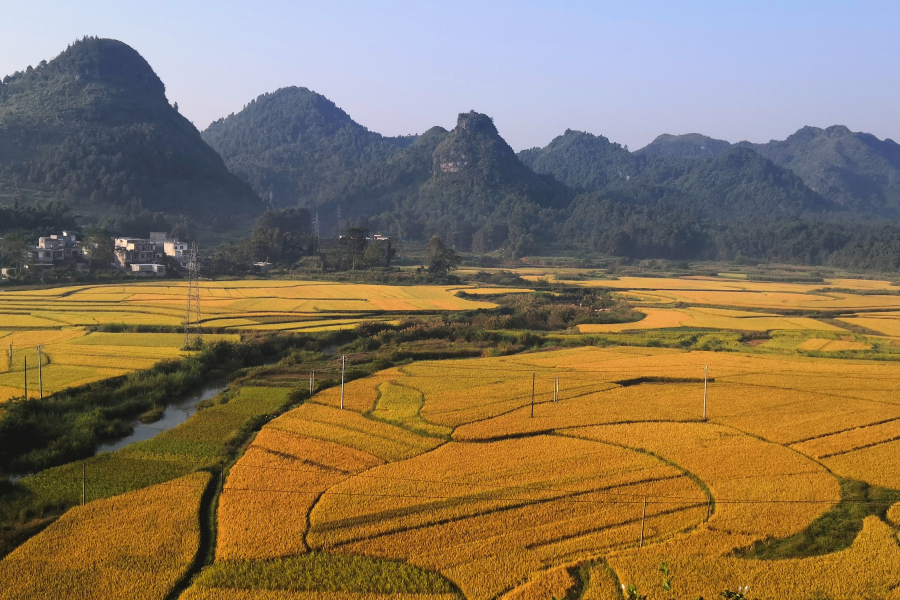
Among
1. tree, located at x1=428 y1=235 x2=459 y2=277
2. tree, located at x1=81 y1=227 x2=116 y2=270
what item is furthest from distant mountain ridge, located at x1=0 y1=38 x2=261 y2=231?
tree, located at x1=428 y1=235 x2=459 y2=277

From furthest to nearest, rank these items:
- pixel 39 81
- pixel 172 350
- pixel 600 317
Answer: pixel 39 81 → pixel 600 317 → pixel 172 350

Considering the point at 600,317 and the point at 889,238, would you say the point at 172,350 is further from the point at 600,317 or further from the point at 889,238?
the point at 889,238

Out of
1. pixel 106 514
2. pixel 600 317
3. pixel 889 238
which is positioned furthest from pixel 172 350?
pixel 889 238

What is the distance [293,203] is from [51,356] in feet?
397

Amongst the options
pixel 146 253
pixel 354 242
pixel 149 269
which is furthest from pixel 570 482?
pixel 354 242

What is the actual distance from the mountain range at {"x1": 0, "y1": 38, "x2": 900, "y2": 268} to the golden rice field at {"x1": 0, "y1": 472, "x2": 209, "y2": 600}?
6280 cm

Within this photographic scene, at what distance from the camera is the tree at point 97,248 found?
167 ft

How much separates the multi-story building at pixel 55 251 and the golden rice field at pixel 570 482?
124 ft

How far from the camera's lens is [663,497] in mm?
12125

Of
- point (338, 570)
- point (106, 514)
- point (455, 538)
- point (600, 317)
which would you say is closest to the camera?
point (338, 570)

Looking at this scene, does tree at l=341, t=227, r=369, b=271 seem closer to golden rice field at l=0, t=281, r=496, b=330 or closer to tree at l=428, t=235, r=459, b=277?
tree at l=428, t=235, r=459, b=277

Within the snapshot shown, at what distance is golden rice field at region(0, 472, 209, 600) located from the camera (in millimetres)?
9109

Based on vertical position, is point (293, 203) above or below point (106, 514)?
above

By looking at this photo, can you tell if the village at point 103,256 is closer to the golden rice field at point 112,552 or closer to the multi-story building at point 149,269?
the multi-story building at point 149,269
